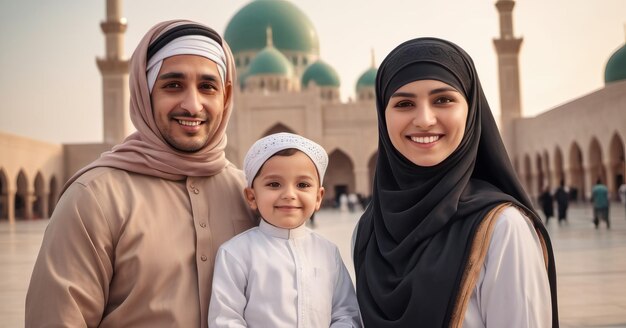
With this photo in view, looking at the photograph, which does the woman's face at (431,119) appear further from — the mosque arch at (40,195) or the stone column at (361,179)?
the stone column at (361,179)

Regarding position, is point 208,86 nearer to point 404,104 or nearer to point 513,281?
point 404,104

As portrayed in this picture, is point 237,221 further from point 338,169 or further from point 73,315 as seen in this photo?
point 338,169

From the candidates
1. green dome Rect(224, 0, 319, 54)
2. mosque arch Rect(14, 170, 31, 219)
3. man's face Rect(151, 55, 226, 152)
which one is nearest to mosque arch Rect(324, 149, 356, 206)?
green dome Rect(224, 0, 319, 54)

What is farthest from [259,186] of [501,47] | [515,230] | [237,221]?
[501,47]

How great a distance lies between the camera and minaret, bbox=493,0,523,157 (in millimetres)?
20500

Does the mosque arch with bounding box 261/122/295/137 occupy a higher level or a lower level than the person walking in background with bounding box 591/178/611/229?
higher

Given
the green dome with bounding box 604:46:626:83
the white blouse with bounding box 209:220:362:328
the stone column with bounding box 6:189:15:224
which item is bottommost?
the stone column with bounding box 6:189:15:224

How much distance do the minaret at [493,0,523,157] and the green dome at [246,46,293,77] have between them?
27.1ft

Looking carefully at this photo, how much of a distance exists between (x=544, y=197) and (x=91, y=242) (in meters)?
9.82

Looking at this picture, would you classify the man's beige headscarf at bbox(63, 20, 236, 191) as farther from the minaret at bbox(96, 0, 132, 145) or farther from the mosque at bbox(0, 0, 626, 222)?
the minaret at bbox(96, 0, 132, 145)

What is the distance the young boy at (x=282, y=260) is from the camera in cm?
146

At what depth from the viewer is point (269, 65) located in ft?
80.2

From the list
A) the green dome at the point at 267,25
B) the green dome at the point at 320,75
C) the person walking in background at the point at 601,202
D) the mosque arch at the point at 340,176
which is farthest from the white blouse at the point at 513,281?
the green dome at the point at 267,25

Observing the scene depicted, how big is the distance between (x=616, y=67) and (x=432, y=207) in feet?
57.5
